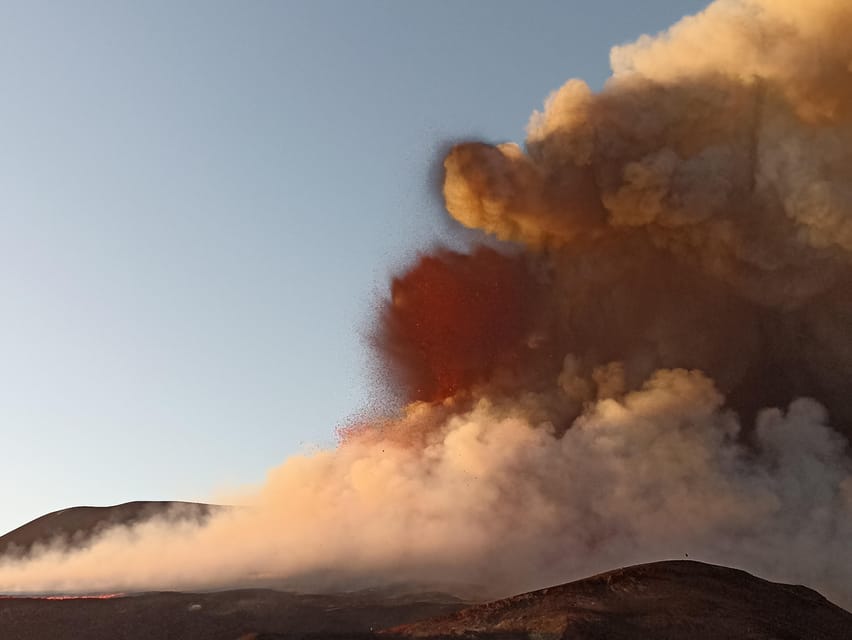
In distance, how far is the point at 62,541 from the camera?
2773 inches

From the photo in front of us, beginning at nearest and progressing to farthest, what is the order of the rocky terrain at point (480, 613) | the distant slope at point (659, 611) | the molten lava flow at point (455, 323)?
the distant slope at point (659, 611) < the rocky terrain at point (480, 613) < the molten lava flow at point (455, 323)

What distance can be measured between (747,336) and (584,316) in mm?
8832

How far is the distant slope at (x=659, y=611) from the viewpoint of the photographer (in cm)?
2975

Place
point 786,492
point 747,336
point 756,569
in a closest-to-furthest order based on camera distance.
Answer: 1. point 756,569
2. point 786,492
3. point 747,336

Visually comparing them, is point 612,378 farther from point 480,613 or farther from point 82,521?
point 82,521

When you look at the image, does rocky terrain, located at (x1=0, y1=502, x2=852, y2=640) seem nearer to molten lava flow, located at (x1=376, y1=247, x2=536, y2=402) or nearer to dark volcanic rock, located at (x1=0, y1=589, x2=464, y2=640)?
dark volcanic rock, located at (x1=0, y1=589, x2=464, y2=640)

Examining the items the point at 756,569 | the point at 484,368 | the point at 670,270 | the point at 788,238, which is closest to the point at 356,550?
the point at 484,368

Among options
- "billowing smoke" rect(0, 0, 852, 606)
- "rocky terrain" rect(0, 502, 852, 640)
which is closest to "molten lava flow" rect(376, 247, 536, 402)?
"billowing smoke" rect(0, 0, 852, 606)

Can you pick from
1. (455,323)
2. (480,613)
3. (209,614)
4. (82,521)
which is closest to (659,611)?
(480,613)

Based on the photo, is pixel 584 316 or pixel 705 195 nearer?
pixel 705 195

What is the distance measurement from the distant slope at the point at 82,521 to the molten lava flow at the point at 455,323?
21099 mm

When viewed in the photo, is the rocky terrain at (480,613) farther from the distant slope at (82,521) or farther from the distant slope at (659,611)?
the distant slope at (82,521)

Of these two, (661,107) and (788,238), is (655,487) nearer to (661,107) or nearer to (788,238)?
(788,238)

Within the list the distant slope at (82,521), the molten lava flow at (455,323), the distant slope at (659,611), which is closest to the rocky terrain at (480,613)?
the distant slope at (659,611)
